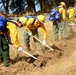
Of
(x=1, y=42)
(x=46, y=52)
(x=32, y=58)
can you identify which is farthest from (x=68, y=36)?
(x=1, y=42)

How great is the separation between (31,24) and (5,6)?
75.5 feet

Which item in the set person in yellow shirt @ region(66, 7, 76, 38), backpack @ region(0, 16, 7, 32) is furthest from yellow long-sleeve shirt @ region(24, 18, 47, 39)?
person in yellow shirt @ region(66, 7, 76, 38)

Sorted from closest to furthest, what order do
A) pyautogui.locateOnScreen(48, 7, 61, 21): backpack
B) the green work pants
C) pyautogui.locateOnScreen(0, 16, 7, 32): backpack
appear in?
pyautogui.locateOnScreen(0, 16, 7, 32): backpack → the green work pants → pyautogui.locateOnScreen(48, 7, 61, 21): backpack

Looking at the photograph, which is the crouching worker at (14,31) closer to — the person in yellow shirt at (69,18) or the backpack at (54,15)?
the backpack at (54,15)

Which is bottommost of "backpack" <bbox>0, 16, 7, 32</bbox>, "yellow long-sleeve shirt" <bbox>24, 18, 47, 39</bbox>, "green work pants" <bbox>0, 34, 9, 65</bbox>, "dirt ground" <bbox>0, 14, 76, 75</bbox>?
"dirt ground" <bbox>0, 14, 76, 75</bbox>

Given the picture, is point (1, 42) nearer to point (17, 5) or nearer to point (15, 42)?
point (15, 42)

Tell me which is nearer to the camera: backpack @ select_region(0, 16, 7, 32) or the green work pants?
backpack @ select_region(0, 16, 7, 32)

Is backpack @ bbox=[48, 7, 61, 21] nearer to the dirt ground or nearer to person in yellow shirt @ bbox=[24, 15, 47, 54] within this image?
the dirt ground

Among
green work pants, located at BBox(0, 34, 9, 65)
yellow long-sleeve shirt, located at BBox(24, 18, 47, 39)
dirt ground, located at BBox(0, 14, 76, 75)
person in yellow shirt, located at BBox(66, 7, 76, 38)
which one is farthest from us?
person in yellow shirt, located at BBox(66, 7, 76, 38)

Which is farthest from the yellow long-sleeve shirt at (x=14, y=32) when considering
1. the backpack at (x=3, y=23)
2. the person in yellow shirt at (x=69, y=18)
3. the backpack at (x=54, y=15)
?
the person in yellow shirt at (x=69, y=18)

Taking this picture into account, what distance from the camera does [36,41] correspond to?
41.6 feet

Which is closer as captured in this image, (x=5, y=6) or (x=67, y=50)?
(x=67, y=50)

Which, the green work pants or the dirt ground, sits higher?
the green work pants

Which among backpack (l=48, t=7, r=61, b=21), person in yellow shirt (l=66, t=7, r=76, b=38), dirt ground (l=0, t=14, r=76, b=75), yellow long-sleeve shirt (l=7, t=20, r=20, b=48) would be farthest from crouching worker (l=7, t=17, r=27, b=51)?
person in yellow shirt (l=66, t=7, r=76, b=38)
